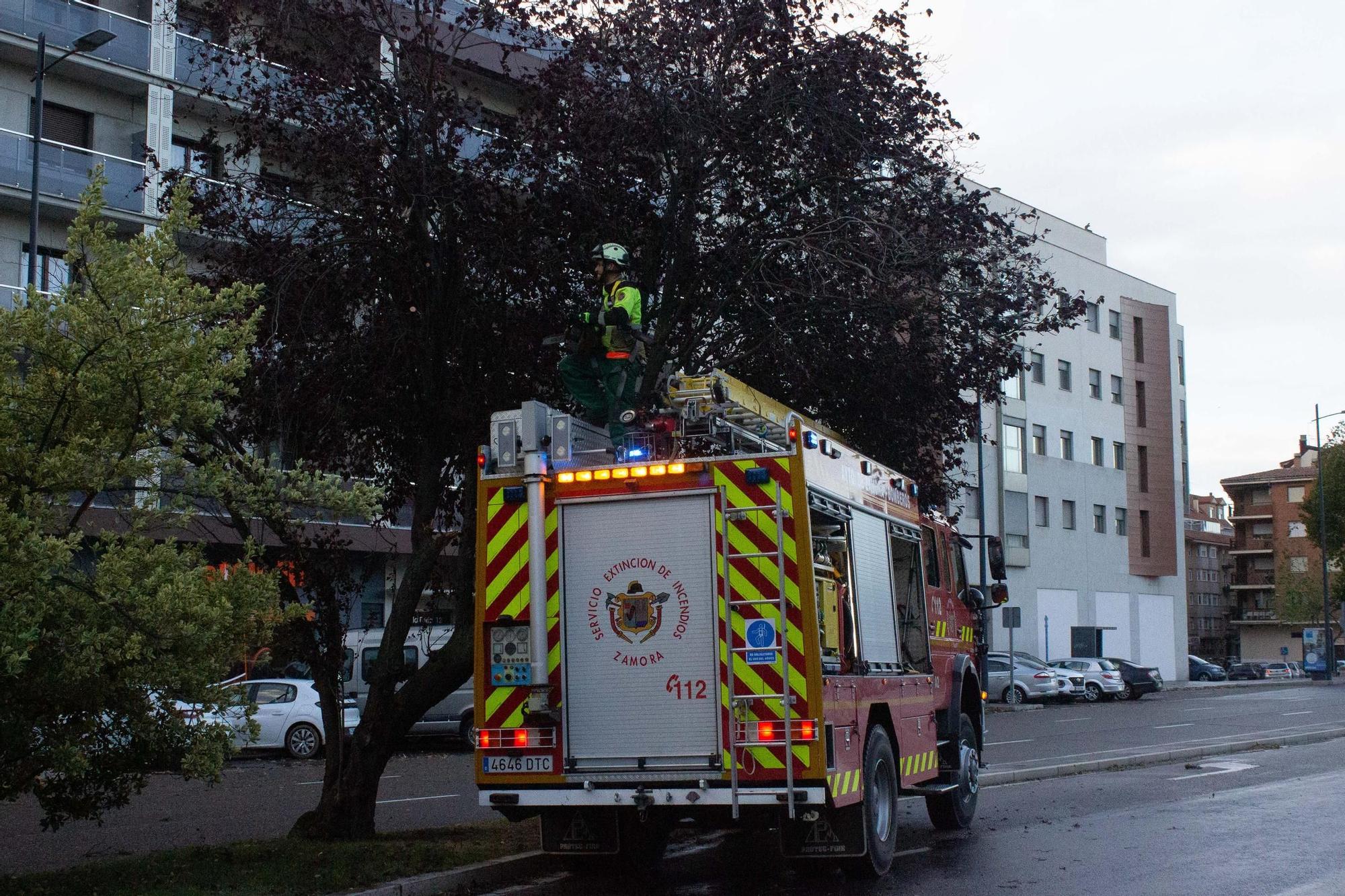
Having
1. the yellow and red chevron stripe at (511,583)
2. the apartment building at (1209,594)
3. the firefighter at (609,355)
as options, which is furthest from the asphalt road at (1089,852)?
the apartment building at (1209,594)

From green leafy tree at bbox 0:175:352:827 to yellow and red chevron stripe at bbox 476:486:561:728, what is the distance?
1550 millimetres

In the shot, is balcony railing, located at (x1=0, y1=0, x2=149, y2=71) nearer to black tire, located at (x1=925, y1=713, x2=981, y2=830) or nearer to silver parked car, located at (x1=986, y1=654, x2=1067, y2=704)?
black tire, located at (x1=925, y1=713, x2=981, y2=830)

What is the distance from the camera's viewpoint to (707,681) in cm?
866

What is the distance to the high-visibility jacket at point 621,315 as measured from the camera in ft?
32.8

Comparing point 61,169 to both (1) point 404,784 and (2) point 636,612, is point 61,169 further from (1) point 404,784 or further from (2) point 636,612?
(2) point 636,612

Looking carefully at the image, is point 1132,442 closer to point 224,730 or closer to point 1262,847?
point 1262,847

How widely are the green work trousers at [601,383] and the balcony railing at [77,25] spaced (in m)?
20.6

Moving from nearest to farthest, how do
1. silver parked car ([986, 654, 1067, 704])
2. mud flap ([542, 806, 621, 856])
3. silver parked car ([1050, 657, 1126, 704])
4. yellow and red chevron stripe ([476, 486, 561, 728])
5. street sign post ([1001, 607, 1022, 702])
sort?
yellow and red chevron stripe ([476, 486, 561, 728])
mud flap ([542, 806, 621, 856])
street sign post ([1001, 607, 1022, 702])
silver parked car ([986, 654, 1067, 704])
silver parked car ([1050, 657, 1126, 704])

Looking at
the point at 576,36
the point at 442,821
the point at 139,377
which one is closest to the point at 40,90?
the point at 576,36

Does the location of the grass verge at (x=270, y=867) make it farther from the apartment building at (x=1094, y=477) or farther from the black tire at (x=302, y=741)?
the apartment building at (x=1094, y=477)

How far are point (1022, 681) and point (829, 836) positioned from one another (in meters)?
32.9

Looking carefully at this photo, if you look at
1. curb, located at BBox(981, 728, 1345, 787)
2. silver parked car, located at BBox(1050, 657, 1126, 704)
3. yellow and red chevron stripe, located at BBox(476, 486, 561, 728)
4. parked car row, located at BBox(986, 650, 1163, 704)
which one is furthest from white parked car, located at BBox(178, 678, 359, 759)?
silver parked car, located at BBox(1050, 657, 1126, 704)

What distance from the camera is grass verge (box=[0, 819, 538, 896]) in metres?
8.59

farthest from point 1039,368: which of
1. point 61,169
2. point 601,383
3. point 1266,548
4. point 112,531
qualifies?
point 1266,548
